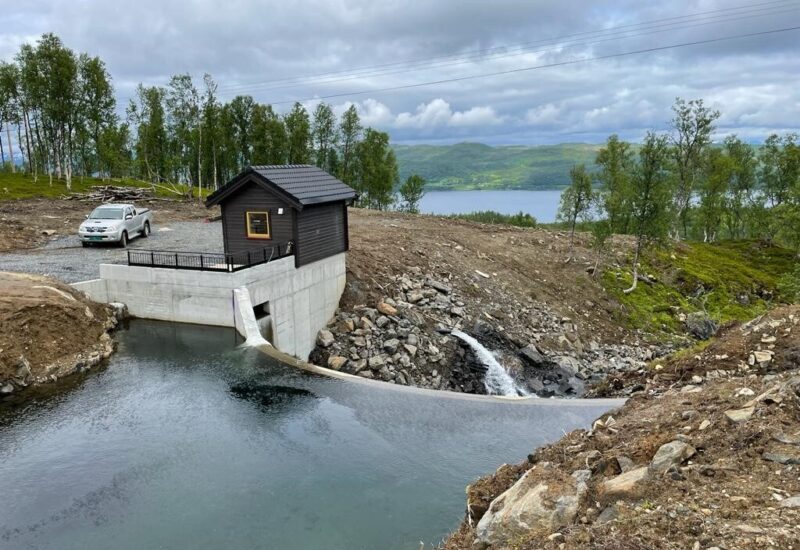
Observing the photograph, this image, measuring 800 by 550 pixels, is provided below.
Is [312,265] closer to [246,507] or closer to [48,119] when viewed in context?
[246,507]

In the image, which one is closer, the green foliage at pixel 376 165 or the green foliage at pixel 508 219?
the green foliage at pixel 376 165

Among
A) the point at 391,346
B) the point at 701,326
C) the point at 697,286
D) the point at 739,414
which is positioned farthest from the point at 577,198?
the point at 739,414

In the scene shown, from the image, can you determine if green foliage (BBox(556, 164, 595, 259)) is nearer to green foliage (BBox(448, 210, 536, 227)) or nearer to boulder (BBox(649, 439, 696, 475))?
boulder (BBox(649, 439, 696, 475))

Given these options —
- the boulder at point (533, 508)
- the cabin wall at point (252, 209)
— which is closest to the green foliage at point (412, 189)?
the cabin wall at point (252, 209)

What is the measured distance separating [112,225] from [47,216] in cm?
1255

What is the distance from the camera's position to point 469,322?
24875 mm

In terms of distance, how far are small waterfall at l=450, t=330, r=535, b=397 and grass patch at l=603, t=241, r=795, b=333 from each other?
1187cm

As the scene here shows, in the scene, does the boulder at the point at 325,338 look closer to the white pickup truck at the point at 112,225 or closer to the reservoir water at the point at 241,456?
the reservoir water at the point at 241,456

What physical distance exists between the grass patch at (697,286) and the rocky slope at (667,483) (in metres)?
23.4

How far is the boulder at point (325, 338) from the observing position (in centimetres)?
2202

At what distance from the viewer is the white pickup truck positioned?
90.0 ft

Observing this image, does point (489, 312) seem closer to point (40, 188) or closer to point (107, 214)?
point (107, 214)

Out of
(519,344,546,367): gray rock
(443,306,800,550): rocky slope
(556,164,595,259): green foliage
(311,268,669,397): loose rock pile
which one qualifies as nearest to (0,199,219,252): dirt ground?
(311,268,669,397): loose rock pile

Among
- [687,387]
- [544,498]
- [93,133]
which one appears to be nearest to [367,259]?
[687,387]
